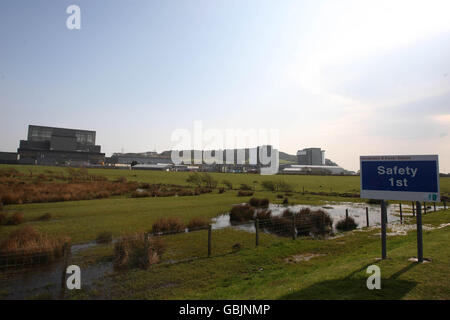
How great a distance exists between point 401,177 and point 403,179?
0.26 ft

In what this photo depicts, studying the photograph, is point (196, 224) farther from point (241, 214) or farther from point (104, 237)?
point (241, 214)

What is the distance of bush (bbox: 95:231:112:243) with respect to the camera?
12.9 m

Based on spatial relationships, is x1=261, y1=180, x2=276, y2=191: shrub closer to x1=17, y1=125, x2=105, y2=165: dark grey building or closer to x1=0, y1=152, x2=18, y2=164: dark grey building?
x1=17, y1=125, x2=105, y2=165: dark grey building

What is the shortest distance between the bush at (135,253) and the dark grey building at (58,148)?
493 feet

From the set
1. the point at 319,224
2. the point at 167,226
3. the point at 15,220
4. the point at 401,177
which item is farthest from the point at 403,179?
the point at 15,220

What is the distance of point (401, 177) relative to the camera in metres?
7.82

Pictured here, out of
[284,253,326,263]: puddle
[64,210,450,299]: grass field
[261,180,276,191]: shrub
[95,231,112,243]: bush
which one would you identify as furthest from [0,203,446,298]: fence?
[261,180,276,191]: shrub

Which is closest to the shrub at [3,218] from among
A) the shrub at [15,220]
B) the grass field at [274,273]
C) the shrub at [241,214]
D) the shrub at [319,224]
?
the shrub at [15,220]

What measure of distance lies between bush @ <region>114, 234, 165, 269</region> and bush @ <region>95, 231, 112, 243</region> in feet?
11.4

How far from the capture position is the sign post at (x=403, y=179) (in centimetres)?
732

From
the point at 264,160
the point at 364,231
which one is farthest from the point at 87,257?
the point at 264,160

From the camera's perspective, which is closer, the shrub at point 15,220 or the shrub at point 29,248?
the shrub at point 29,248

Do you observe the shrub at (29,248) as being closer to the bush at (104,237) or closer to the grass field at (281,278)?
the bush at (104,237)
